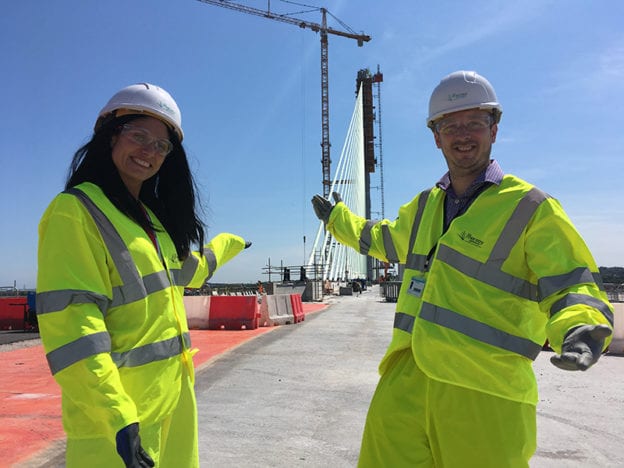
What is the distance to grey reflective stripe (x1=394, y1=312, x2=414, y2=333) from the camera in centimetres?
233

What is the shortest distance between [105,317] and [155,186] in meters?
0.88

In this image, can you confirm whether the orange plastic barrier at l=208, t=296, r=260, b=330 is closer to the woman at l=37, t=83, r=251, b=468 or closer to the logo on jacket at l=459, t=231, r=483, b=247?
the woman at l=37, t=83, r=251, b=468

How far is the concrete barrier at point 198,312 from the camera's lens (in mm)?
12664

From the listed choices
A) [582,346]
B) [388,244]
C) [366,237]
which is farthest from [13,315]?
[582,346]

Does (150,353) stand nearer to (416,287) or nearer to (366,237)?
(416,287)

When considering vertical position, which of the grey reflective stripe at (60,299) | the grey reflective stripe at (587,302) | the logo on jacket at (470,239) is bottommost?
the grey reflective stripe at (587,302)

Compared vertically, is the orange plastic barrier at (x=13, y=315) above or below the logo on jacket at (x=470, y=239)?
below

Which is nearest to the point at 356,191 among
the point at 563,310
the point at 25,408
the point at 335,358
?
the point at 335,358

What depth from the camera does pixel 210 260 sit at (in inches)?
111

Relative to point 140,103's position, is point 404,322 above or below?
below

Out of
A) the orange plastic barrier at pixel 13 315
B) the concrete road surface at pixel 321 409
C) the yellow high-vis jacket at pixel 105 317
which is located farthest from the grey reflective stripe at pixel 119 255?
the orange plastic barrier at pixel 13 315

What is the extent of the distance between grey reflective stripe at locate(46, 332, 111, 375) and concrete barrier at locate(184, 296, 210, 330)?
36.8 ft

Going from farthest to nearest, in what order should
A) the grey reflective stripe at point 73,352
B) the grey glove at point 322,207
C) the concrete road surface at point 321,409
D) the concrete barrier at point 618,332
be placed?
the concrete barrier at point 618,332
the concrete road surface at point 321,409
the grey glove at point 322,207
the grey reflective stripe at point 73,352

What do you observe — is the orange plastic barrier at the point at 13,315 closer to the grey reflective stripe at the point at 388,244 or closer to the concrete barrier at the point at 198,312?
the concrete barrier at the point at 198,312
